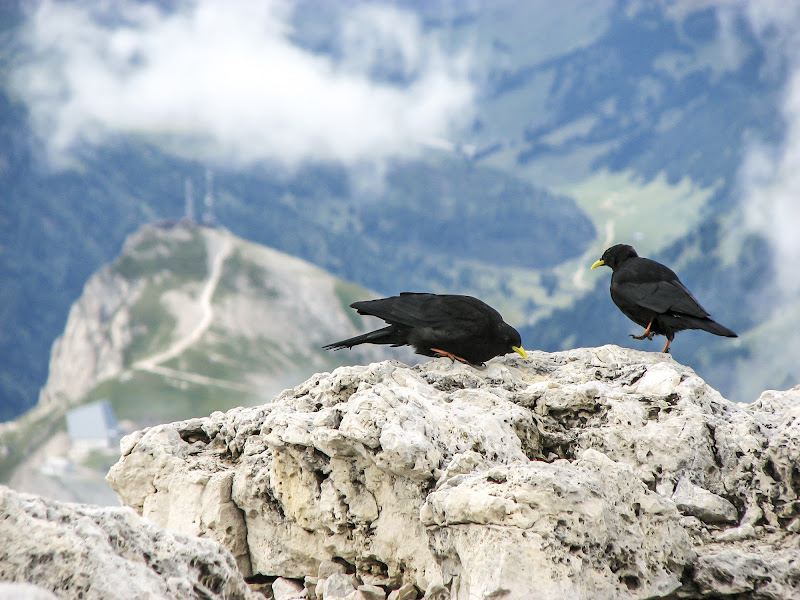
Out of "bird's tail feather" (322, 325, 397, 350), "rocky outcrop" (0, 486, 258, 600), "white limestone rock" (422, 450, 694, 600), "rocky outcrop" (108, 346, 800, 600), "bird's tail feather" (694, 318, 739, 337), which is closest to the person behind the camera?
"rocky outcrop" (0, 486, 258, 600)

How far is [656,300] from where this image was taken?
1379 centimetres

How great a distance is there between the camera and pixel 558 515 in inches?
289

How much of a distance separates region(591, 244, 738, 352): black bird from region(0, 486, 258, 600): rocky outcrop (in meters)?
8.61

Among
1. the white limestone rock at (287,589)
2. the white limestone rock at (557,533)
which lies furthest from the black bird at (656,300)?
the white limestone rock at (287,589)

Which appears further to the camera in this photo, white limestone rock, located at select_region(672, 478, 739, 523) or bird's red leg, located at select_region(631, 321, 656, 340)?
bird's red leg, located at select_region(631, 321, 656, 340)

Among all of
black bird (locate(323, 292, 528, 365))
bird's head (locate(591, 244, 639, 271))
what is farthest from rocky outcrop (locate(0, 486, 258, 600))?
bird's head (locate(591, 244, 639, 271))

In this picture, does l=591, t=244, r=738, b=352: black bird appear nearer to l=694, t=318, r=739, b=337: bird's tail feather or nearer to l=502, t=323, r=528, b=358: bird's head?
l=694, t=318, r=739, b=337: bird's tail feather

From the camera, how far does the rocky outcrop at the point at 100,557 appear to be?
5969 millimetres

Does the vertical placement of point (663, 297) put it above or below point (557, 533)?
above

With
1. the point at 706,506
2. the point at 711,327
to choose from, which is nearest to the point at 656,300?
the point at 711,327

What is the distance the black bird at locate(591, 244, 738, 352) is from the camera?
1336cm

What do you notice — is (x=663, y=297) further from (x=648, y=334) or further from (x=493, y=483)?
(x=493, y=483)

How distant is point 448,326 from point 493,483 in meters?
4.59

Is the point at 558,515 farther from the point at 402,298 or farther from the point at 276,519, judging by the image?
the point at 402,298
